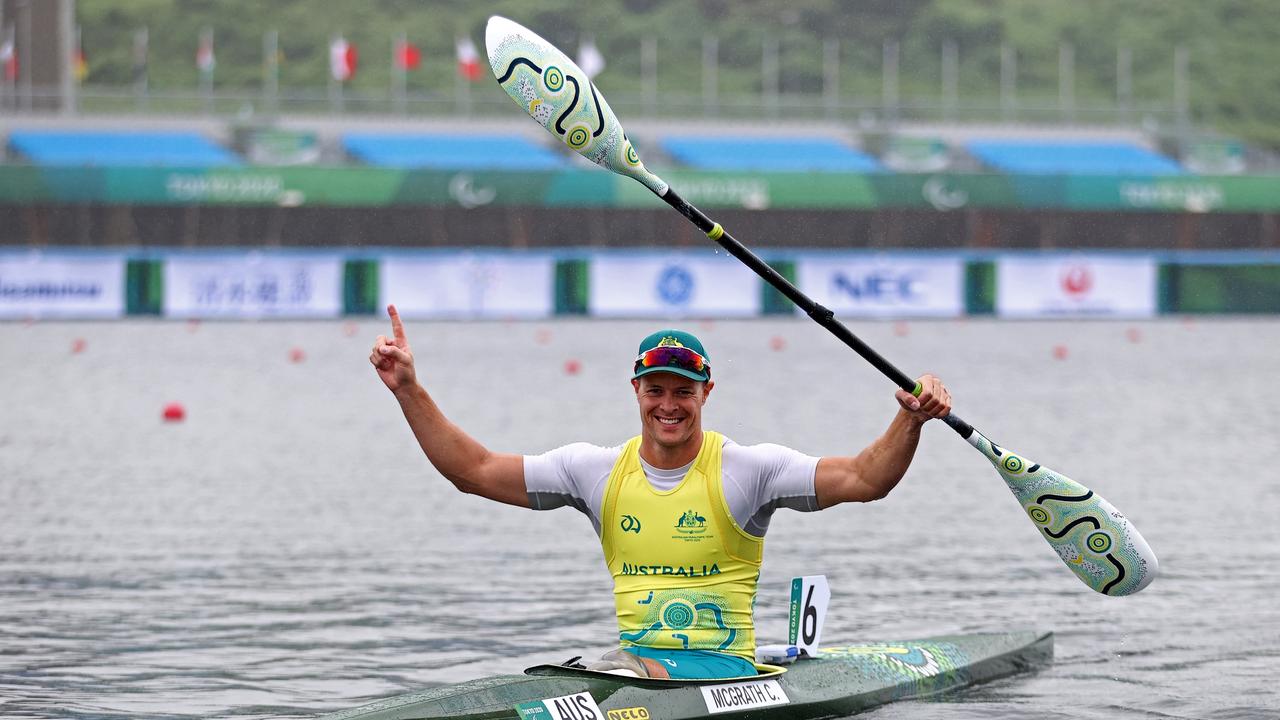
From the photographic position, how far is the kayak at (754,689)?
7645 millimetres

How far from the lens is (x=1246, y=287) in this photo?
48.0m

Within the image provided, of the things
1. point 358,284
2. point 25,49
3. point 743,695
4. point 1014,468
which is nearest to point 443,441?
point 743,695

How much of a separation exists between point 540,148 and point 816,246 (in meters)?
9.96

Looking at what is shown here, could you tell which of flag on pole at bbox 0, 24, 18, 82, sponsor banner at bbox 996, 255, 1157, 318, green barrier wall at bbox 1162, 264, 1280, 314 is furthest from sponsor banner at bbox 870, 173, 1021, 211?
flag on pole at bbox 0, 24, 18, 82

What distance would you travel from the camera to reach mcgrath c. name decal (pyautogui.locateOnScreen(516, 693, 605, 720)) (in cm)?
762

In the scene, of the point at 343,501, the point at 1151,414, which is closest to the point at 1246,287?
the point at 1151,414

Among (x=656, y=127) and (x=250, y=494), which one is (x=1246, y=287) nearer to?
(x=656, y=127)

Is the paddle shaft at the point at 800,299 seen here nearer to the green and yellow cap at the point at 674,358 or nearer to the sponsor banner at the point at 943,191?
the green and yellow cap at the point at 674,358

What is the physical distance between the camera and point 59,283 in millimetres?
41719

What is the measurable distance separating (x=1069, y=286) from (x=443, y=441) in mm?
39164

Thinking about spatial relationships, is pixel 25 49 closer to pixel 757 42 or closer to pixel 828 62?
pixel 828 62

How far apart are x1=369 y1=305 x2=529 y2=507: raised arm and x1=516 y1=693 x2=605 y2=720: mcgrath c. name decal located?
2.85ft

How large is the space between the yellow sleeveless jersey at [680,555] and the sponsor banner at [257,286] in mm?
35137

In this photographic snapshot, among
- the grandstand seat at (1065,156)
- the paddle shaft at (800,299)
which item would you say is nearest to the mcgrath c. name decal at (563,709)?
the paddle shaft at (800,299)
